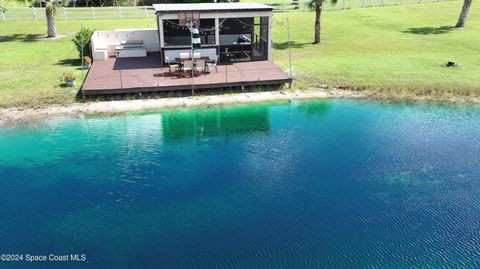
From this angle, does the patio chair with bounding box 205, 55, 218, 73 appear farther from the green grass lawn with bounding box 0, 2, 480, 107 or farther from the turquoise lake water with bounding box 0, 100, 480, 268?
the turquoise lake water with bounding box 0, 100, 480, 268

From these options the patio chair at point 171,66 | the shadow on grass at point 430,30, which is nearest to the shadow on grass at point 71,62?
the patio chair at point 171,66

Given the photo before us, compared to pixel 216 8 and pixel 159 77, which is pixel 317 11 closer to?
pixel 216 8

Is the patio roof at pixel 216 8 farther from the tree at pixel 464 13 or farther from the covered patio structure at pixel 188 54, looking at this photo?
the tree at pixel 464 13

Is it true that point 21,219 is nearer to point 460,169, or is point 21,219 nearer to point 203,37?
point 460,169

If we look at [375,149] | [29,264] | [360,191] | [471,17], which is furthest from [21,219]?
[471,17]

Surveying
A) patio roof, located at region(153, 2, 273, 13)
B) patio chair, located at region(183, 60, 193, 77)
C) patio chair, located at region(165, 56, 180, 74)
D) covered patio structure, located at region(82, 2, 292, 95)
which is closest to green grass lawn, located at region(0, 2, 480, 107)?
covered patio structure, located at region(82, 2, 292, 95)
